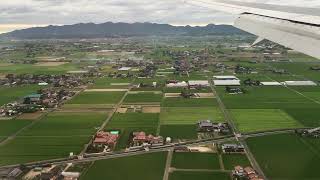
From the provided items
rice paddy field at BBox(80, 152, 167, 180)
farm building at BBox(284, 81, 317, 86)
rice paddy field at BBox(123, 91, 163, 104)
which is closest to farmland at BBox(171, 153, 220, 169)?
rice paddy field at BBox(80, 152, 167, 180)

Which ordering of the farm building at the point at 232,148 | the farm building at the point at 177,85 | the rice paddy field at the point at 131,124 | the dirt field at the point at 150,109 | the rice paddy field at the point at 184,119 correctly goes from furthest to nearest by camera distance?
the farm building at the point at 177,85 < the dirt field at the point at 150,109 < the rice paddy field at the point at 184,119 < the rice paddy field at the point at 131,124 < the farm building at the point at 232,148

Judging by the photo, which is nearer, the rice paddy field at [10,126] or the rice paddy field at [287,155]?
the rice paddy field at [287,155]

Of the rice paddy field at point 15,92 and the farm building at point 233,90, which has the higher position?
the farm building at point 233,90

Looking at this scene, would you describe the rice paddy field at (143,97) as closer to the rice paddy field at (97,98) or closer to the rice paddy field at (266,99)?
the rice paddy field at (97,98)

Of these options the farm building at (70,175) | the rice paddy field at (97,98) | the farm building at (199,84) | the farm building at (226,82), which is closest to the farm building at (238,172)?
the farm building at (70,175)

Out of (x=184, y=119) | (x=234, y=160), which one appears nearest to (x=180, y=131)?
(x=184, y=119)

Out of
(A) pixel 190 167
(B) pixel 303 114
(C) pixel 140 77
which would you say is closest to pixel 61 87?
(C) pixel 140 77

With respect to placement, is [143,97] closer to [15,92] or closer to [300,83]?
[15,92]
